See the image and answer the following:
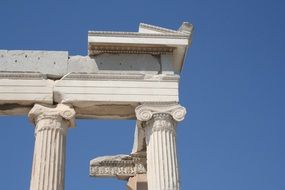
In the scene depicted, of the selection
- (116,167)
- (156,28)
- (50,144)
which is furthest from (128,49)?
(116,167)

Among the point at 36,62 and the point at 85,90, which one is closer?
the point at 85,90

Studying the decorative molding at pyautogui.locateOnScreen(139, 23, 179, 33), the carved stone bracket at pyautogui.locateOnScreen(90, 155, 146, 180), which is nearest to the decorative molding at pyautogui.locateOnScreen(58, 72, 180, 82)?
the decorative molding at pyautogui.locateOnScreen(139, 23, 179, 33)

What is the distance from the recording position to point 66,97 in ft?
61.6

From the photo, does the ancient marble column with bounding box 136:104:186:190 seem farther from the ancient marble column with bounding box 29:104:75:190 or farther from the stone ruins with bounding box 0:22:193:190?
the ancient marble column with bounding box 29:104:75:190

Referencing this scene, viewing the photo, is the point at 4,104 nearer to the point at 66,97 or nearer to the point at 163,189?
the point at 66,97

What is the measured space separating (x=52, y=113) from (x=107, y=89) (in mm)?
2002

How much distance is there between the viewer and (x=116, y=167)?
24656mm

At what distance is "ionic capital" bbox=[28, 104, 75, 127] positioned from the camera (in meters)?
18.3

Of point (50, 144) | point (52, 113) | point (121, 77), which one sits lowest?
point (50, 144)

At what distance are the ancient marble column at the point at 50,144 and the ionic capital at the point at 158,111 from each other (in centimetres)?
219

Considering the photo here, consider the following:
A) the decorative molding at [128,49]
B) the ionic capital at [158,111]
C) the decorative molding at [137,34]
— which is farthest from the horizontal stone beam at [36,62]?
the ionic capital at [158,111]

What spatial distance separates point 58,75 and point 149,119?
340 cm

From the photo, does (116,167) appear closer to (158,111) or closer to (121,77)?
(121,77)

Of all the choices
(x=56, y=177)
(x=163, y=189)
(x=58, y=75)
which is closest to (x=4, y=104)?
(x=58, y=75)
